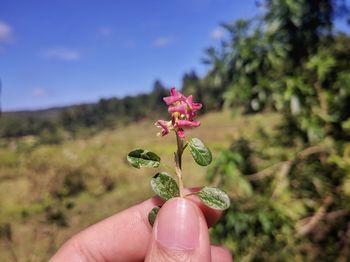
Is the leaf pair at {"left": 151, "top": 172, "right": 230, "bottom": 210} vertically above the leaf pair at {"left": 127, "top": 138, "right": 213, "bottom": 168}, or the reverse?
the leaf pair at {"left": 127, "top": 138, "right": 213, "bottom": 168}

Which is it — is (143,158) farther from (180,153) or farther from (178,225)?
(178,225)

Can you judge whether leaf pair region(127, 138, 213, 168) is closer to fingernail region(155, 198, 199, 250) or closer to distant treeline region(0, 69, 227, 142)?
fingernail region(155, 198, 199, 250)

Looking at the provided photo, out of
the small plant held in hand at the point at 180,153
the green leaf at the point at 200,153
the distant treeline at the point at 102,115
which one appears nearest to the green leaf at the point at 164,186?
the small plant held in hand at the point at 180,153

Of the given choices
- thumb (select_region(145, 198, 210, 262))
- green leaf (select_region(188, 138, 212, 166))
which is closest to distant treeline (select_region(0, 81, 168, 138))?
thumb (select_region(145, 198, 210, 262))

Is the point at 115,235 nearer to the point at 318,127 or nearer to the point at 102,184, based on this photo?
the point at 318,127

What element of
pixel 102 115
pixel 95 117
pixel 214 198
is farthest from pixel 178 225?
pixel 102 115
